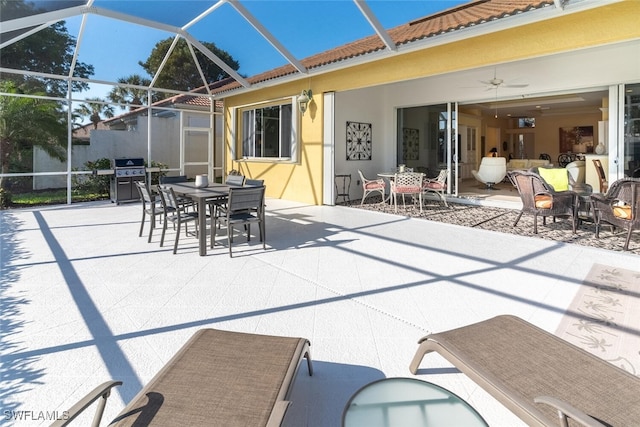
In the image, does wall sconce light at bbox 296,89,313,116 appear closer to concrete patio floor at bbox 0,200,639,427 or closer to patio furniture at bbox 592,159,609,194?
concrete patio floor at bbox 0,200,639,427

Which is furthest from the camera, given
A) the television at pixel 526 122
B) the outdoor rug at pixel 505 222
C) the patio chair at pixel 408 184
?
the television at pixel 526 122

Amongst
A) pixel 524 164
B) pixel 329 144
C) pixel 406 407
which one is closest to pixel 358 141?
pixel 329 144

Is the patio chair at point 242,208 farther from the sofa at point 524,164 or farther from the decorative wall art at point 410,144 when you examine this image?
the sofa at point 524,164

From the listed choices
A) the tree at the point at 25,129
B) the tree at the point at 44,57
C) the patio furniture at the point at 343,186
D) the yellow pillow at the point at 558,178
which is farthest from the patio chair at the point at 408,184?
the tree at the point at 25,129

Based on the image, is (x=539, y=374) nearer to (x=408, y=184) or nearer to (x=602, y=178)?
(x=408, y=184)

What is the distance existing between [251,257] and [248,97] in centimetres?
769

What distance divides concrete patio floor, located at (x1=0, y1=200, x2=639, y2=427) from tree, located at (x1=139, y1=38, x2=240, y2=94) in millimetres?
5319

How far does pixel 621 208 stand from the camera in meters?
5.24

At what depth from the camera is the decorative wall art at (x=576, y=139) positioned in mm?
15798

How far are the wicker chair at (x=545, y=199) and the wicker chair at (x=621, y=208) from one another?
386 millimetres

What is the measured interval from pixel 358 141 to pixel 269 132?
8.63 feet

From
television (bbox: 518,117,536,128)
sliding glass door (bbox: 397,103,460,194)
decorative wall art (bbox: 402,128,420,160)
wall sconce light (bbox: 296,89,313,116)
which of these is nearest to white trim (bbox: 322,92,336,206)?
wall sconce light (bbox: 296,89,313,116)

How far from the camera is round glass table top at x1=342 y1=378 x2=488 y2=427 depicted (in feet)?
5.27

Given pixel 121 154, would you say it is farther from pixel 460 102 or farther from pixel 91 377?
pixel 91 377
